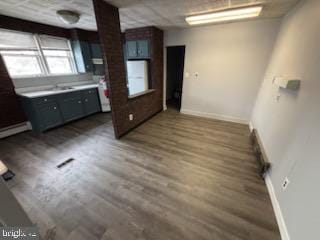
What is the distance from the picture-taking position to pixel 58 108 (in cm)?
359

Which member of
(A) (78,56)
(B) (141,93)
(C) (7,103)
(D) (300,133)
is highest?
(A) (78,56)

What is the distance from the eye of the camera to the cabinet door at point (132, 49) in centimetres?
405

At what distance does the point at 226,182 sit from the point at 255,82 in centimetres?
276

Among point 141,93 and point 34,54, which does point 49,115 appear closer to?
point 34,54

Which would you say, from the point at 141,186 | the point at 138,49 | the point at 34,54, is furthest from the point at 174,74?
the point at 141,186

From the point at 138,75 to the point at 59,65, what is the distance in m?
2.35

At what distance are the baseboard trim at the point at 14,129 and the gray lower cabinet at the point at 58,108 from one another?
0.20 m

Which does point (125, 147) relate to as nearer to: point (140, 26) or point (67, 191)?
point (67, 191)

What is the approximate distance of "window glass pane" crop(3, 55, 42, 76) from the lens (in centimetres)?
325

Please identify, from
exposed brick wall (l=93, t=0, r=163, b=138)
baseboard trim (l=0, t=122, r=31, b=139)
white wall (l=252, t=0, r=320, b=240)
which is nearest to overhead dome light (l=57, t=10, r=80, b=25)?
exposed brick wall (l=93, t=0, r=163, b=138)

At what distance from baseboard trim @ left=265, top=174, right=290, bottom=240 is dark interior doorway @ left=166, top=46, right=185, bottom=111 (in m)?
3.72

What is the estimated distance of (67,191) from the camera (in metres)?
1.85

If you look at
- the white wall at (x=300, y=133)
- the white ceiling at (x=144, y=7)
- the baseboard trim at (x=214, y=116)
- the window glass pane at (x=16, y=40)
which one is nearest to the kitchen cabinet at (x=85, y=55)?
the window glass pane at (x=16, y=40)

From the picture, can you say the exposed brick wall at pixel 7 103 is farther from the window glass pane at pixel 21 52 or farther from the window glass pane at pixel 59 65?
the window glass pane at pixel 59 65
